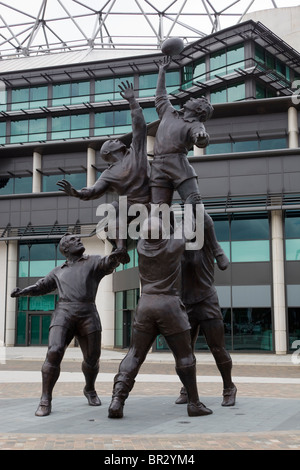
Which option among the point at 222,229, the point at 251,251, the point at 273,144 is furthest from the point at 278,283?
the point at 273,144

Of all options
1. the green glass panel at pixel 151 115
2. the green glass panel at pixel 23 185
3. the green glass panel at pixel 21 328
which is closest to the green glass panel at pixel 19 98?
the green glass panel at pixel 23 185

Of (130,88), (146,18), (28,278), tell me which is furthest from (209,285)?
(146,18)

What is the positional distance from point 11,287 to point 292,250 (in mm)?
16350

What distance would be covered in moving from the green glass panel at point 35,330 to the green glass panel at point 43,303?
0.52m

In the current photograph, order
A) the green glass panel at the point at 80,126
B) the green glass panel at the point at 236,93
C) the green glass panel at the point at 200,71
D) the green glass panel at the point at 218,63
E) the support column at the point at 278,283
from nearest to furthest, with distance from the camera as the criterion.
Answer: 1. the support column at the point at 278,283
2. the green glass panel at the point at 236,93
3. the green glass panel at the point at 218,63
4. the green glass panel at the point at 200,71
5. the green glass panel at the point at 80,126

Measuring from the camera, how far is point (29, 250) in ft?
108

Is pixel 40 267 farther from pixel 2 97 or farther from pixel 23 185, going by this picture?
pixel 2 97

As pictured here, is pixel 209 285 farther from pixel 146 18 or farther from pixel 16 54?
pixel 16 54

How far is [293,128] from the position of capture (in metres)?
27.8

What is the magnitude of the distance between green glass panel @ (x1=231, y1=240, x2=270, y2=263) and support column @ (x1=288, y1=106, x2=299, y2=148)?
5.61 meters

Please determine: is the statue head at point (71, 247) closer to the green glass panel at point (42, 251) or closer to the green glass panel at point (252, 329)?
the green glass panel at point (252, 329)

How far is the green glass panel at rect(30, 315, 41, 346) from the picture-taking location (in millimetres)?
32781

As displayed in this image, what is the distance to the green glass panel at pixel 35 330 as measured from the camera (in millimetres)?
32781

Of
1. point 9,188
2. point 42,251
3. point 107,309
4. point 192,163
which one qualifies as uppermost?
point 9,188
